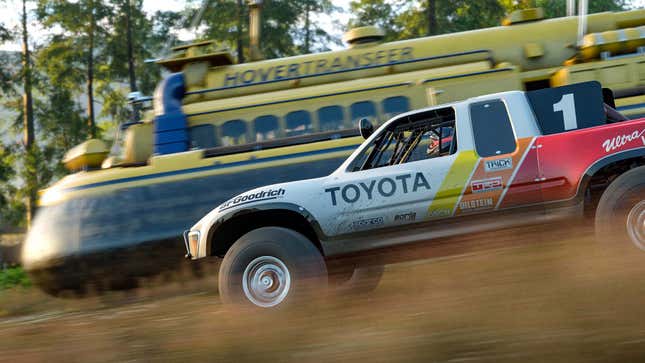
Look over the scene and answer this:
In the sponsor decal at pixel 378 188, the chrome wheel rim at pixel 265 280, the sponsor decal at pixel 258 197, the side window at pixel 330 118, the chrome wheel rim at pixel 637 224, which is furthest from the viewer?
the side window at pixel 330 118

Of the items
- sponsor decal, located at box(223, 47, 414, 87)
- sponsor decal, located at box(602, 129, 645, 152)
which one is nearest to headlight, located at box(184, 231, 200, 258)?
sponsor decal, located at box(602, 129, 645, 152)

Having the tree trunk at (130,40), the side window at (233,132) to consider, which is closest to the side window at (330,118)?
the side window at (233,132)

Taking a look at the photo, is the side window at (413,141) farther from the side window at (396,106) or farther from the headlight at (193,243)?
the side window at (396,106)

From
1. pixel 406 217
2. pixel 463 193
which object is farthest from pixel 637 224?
pixel 406 217

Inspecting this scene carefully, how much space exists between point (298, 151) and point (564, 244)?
5.43 meters

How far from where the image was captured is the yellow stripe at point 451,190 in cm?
648

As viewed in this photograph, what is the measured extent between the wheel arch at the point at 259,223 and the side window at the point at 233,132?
5.00 metres

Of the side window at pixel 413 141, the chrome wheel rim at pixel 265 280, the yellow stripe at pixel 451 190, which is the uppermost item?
the side window at pixel 413 141

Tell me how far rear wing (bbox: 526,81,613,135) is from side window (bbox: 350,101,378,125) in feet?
16.8

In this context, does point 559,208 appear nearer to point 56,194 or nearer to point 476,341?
point 476,341

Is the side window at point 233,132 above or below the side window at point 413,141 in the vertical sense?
above

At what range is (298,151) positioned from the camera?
11.2m

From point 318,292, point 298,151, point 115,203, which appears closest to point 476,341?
point 318,292

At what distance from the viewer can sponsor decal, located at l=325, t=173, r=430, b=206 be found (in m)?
6.52
